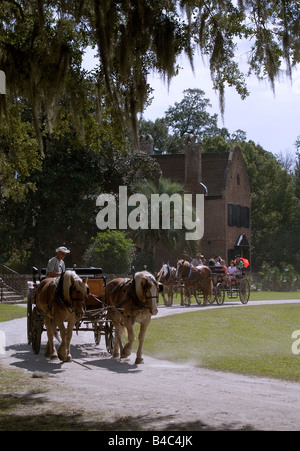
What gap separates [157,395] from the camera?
9180 mm

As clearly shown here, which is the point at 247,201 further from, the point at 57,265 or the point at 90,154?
the point at 57,265

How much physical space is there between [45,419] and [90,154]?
1254 inches

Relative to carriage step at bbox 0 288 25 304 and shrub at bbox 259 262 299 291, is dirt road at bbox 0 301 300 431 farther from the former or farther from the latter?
shrub at bbox 259 262 299 291

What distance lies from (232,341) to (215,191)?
3408 centimetres

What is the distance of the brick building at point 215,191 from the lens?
49031 mm

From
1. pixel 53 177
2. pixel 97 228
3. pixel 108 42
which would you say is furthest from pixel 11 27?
pixel 97 228

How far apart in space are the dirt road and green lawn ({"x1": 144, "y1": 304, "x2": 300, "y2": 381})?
2.36 ft

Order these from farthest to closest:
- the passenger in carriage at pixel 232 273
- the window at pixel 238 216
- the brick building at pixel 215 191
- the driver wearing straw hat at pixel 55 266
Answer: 1. the window at pixel 238 216
2. the brick building at pixel 215 191
3. the passenger in carriage at pixel 232 273
4. the driver wearing straw hat at pixel 55 266

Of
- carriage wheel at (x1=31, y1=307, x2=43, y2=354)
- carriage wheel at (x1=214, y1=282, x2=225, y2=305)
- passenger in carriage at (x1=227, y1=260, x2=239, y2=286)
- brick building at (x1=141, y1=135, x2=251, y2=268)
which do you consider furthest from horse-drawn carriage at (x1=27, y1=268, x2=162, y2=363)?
brick building at (x1=141, y1=135, x2=251, y2=268)

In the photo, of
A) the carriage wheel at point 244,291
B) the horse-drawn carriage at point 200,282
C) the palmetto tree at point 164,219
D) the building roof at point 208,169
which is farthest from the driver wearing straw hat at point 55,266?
the building roof at point 208,169

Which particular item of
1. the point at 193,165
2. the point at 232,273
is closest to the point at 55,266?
the point at 232,273

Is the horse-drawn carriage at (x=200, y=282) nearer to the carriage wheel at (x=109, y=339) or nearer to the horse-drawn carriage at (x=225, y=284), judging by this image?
the horse-drawn carriage at (x=225, y=284)

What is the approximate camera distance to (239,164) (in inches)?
2093

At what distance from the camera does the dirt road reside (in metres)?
7.47
